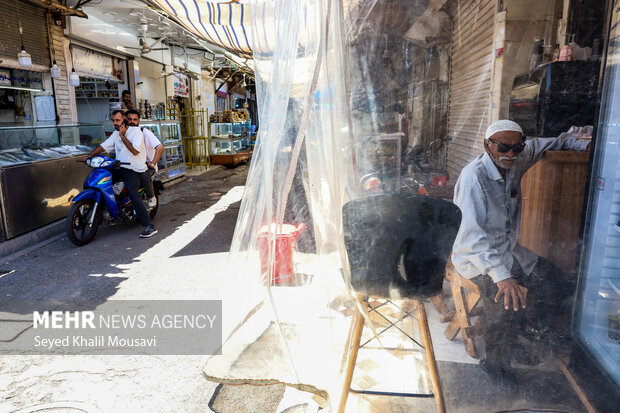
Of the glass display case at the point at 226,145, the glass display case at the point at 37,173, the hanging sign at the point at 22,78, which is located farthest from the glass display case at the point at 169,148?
the glass display case at the point at 37,173

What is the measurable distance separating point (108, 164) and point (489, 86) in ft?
16.7

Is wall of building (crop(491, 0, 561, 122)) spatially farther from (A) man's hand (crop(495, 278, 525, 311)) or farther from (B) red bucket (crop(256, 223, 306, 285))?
(B) red bucket (crop(256, 223, 306, 285))

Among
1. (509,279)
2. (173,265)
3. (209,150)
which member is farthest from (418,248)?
(209,150)

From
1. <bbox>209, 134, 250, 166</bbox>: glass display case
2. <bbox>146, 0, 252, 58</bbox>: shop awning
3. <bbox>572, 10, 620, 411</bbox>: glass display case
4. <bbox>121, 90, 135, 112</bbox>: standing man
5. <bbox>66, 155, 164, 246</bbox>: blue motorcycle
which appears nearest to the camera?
<bbox>572, 10, 620, 411</bbox>: glass display case

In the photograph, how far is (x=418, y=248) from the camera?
2025 mm

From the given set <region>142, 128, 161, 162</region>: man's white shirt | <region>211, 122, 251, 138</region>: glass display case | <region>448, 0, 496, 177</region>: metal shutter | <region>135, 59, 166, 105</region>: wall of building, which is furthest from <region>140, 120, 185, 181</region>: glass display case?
<region>448, 0, 496, 177</region>: metal shutter

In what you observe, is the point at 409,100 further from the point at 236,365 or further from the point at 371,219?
the point at 236,365

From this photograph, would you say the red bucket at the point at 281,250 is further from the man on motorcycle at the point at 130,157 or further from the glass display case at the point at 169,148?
the glass display case at the point at 169,148

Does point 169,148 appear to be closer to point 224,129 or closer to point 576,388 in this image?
point 224,129

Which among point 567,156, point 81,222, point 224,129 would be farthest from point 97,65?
point 567,156

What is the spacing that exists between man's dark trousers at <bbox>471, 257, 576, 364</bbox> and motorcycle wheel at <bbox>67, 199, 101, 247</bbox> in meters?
4.85

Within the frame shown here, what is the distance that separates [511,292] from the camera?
2.26 metres

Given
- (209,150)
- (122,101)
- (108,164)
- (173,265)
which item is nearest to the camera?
(173,265)

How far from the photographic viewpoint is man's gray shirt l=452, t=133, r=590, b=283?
2271 millimetres
